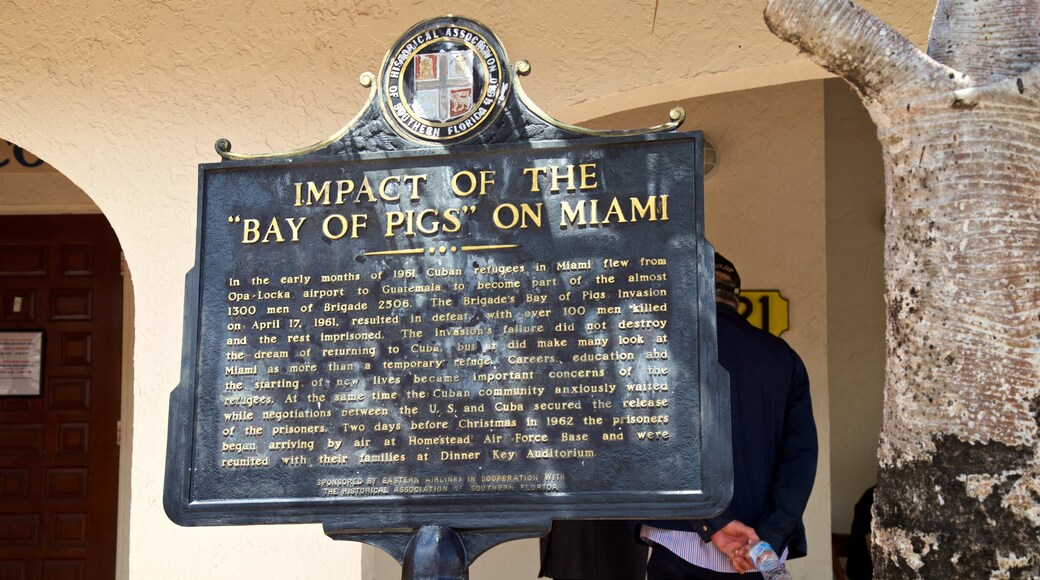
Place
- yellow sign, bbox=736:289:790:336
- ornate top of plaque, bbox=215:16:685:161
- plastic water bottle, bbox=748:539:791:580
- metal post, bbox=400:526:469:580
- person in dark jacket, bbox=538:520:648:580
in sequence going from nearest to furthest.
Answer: metal post, bbox=400:526:469:580
ornate top of plaque, bbox=215:16:685:161
plastic water bottle, bbox=748:539:791:580
person in dark jacket, bbox=538:520:648:580
yellow sign, bbox=736:289:790:336

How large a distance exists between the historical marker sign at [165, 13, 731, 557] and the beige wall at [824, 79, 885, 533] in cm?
413

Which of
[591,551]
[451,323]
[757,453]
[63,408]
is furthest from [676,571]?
[63,408]

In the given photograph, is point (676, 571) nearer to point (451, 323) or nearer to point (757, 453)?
point (757, 453)

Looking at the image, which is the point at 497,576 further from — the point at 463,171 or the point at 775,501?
the point at 463,171

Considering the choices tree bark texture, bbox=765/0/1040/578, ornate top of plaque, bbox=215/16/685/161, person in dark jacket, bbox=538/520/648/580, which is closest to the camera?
tree bark texture, bbox=765/0/1040/578

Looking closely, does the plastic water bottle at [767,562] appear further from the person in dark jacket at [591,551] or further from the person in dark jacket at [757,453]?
the person in dark jacket at [591,551]

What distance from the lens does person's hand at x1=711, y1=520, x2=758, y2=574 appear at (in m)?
3.92

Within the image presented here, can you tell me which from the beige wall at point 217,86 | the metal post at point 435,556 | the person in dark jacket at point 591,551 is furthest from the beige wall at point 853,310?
the metal post at point 435,556

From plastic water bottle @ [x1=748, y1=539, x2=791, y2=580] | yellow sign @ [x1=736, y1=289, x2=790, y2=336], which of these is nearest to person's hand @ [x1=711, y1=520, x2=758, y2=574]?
plastic water bottle @ [x1=748, y1=539, x2=791, y2=580]

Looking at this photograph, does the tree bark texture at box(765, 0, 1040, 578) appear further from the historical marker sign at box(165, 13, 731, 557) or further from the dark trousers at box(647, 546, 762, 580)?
the dark trousers at box(647, 546, 762, 580)

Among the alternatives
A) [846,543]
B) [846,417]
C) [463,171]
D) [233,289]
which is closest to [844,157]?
[846,417]

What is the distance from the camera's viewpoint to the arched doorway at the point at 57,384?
6.85 m

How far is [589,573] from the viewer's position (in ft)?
16.3

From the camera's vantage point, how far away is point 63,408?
691 cm
